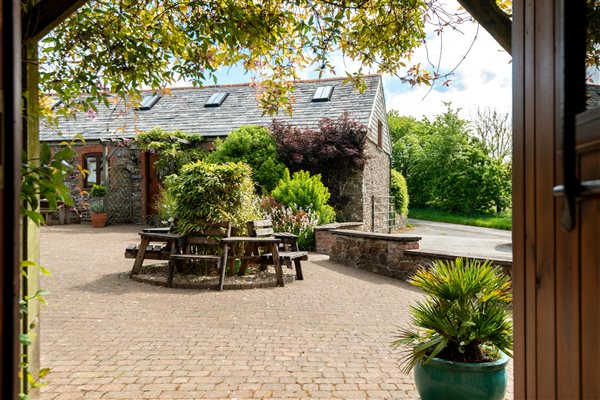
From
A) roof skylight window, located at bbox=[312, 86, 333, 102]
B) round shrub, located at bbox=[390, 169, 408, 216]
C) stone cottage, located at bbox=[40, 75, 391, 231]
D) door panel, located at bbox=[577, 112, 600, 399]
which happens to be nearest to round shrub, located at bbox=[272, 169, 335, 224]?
stone cottage, located at bbox=[40, 75, 391, 231]

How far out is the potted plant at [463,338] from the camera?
2934 mm

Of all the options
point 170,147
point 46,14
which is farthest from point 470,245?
point 46,14

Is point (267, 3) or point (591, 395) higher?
point (267, 3)

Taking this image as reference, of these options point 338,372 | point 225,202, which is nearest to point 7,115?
point 338,372

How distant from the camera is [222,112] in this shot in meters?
20.5

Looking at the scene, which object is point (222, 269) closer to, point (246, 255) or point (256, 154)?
point (246, 255)

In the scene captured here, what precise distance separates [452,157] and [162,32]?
28430 millimetres

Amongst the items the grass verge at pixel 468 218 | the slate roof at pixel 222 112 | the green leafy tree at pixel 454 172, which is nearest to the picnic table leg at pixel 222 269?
the slate roof at pixel 222 112

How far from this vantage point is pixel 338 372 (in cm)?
386

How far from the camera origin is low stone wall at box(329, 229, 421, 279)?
8.43 metres

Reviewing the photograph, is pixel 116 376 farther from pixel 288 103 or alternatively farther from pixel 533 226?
pixel 288 103

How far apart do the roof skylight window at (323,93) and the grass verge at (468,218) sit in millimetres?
11853

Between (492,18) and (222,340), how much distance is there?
147 inches

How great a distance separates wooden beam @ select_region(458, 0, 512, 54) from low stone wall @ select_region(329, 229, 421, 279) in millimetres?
5689
